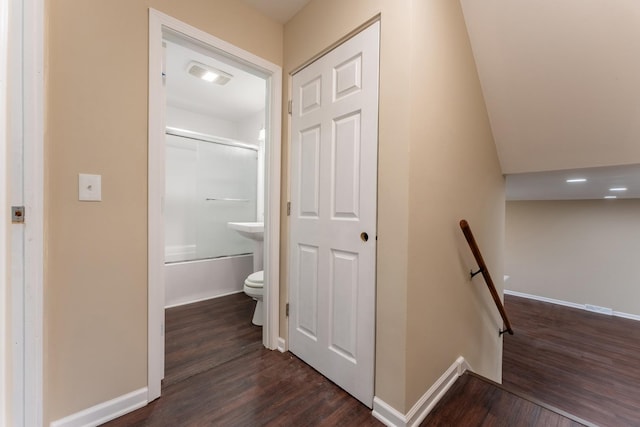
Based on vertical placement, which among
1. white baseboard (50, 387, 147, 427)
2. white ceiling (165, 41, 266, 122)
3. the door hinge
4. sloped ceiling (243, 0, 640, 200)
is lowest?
white baseboard (50, 387, 147, 427)

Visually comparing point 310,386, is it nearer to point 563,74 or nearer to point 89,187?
point 89,187

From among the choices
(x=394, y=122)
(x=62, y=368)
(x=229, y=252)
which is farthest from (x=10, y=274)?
(x=229, y=252)

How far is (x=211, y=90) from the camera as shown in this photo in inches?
119

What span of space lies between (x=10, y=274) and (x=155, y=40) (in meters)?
1.25

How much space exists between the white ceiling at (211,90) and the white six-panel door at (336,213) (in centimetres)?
118

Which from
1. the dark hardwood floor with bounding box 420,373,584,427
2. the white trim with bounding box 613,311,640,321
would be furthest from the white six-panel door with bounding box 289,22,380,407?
the white trim with bounding box 613,311,640,321

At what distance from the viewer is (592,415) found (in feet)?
6.36

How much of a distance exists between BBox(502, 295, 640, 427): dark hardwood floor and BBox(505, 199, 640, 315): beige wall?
45 cm

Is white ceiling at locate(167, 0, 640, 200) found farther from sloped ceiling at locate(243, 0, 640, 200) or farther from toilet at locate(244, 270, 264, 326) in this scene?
toilet at locate(244, 270, 264, 326)

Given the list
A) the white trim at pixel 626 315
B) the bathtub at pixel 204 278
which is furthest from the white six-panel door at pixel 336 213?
the white trim at pixel 626 315

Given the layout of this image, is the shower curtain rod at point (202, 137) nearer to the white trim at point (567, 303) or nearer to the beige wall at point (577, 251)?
the beige wall at point (577, 251)

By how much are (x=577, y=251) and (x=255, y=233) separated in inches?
229

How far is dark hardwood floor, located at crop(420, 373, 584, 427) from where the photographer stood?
1.25 m

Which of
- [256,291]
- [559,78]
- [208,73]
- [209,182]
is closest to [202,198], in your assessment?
[209,182]
